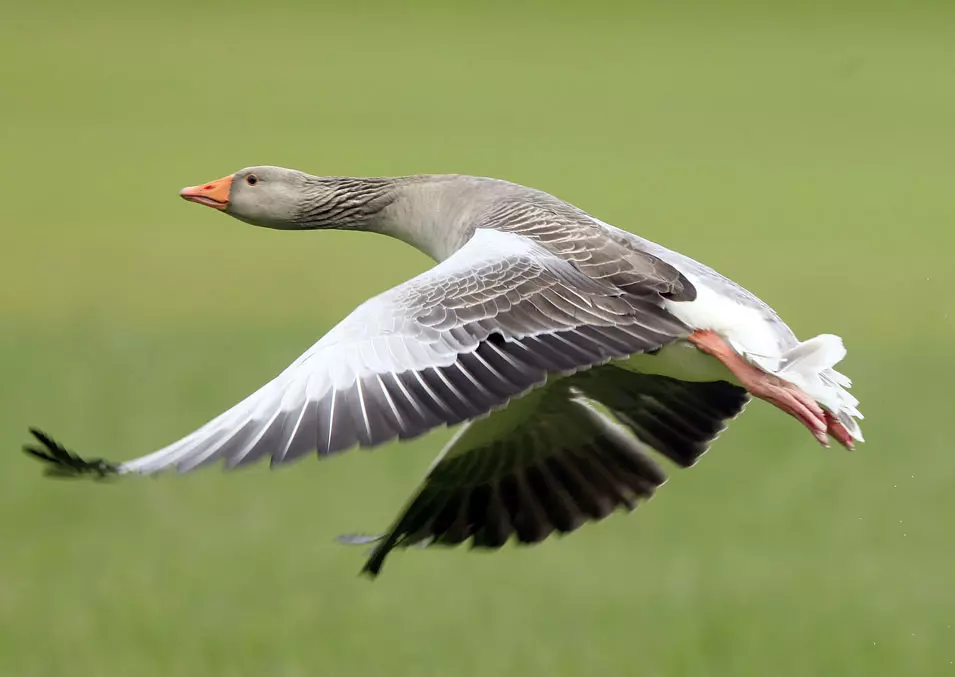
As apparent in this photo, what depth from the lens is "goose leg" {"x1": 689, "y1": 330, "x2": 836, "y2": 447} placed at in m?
5.77

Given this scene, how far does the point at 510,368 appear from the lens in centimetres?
520

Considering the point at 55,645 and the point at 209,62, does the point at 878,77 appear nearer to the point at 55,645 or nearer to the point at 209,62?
the point at 209,62

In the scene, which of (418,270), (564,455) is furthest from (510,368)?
(418,270)

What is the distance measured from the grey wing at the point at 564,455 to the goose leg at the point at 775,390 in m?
1.04

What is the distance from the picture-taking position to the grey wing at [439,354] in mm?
4887

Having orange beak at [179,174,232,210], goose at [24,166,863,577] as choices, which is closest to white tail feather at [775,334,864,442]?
goose at [24,166,863,577]

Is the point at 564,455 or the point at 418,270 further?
the point at 418,270

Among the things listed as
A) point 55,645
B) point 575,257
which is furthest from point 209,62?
point 575,257

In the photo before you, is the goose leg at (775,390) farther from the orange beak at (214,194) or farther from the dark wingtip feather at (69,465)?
the orange beak at (214,194)

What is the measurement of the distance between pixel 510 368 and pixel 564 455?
1.87 meters

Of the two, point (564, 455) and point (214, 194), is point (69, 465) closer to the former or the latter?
point (564, 455)

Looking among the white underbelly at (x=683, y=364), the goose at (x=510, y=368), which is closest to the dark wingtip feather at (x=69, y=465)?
the goose at (x=510, y=368)

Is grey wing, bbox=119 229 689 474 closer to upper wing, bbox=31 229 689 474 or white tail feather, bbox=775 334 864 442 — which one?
upper wing, bbox=31 229 689 474

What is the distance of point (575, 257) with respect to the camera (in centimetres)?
596
